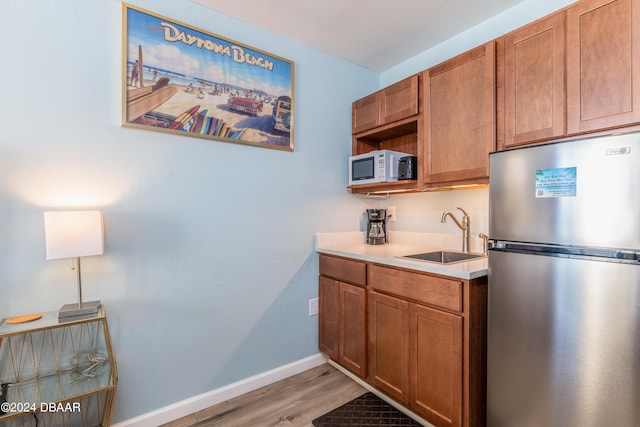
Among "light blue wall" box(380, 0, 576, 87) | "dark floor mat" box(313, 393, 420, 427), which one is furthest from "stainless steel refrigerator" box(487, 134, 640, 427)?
"light blue wall" box(380, 0, 576, 87)

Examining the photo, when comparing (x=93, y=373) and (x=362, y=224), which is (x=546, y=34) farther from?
(x=93, y=373)

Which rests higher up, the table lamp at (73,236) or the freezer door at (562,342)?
the table lamp at (73,236)

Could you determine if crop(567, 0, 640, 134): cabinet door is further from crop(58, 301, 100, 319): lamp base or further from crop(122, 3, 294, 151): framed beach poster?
crop(58, 301, 100, 319): lamp base

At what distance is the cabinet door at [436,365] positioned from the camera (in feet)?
4.83

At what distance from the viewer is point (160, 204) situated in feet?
5.76

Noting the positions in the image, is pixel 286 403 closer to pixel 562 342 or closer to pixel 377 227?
pixel 377 227

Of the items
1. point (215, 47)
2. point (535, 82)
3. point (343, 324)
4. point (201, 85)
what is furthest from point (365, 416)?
point (215, 47)

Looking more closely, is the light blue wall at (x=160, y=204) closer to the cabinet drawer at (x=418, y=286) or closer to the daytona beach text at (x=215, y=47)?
the daytona beach text at (x=215, y=47)

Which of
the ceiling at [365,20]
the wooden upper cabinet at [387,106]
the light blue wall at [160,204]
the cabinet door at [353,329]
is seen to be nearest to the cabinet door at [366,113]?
the wooden upper cabinet at [387,106]

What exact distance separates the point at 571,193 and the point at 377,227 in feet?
4.80

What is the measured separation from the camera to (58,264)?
1.49m

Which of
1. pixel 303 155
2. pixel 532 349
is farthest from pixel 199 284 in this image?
pixel 532 349

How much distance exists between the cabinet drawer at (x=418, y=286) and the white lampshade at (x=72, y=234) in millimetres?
1495

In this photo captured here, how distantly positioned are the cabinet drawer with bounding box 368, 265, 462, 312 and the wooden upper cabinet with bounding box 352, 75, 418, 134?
43.3 inches
